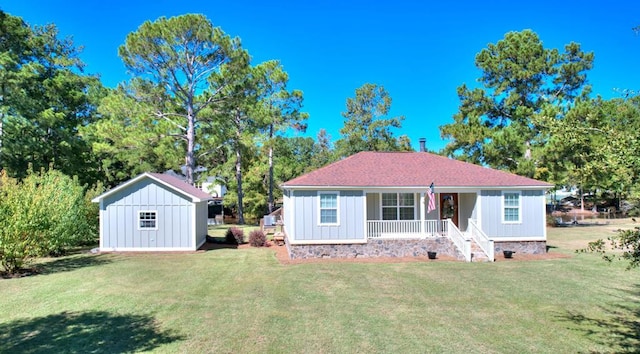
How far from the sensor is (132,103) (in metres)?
23.2

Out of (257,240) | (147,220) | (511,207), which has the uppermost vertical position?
(511,207)

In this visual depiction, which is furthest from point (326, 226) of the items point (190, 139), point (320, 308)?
point (190, 139)

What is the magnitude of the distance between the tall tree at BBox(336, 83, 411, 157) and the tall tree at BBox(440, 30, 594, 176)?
565 cm

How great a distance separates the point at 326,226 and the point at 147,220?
25.6ft

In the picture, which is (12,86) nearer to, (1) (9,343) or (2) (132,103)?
(2) (132,103)

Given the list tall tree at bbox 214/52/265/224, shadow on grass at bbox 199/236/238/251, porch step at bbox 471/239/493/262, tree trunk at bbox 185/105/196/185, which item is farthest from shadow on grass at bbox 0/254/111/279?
porch step at bbox 471/239/493/262

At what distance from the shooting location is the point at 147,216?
1563 centimetres

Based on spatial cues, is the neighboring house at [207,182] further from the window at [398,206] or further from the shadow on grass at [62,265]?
the window at [398,206]

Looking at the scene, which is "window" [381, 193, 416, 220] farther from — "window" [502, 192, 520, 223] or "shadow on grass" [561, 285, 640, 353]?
"shadow on grass" [561, 285, 640, 353]

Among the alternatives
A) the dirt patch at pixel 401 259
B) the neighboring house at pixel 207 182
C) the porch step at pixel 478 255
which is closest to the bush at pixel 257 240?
the dirt patch at pixel 401 259

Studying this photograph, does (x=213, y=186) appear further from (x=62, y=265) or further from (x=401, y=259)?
(x=401, y=259)

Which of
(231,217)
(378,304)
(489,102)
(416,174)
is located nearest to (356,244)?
(416,174)

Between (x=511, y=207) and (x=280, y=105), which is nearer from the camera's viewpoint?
(x=511, y=207)

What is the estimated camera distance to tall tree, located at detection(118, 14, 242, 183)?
21609mm
